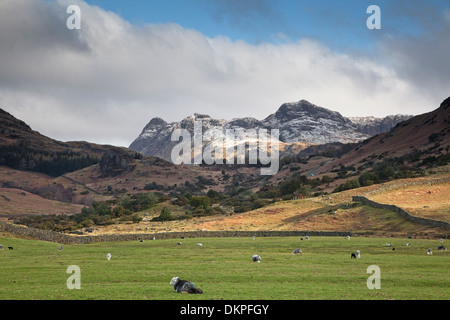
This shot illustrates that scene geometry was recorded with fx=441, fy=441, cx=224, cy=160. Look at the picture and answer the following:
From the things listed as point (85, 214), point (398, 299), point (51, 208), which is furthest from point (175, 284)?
point (51, 208)

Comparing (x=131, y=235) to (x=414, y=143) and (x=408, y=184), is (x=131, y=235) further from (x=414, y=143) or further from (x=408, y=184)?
(x=414, y=143)

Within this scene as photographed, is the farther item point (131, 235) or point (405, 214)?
point (131, 235)

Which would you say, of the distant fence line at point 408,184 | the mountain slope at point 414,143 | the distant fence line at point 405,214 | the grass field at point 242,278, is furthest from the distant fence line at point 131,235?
the mountain slope at point 414,143

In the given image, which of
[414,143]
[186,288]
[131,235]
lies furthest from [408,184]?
[186,288]

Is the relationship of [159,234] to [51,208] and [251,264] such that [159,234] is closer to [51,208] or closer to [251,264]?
[251,264]

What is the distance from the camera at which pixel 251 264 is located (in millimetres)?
32906

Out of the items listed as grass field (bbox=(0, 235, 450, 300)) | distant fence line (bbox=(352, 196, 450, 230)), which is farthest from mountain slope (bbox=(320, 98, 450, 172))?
grass field (bbox=(0, 235, 450, 300))

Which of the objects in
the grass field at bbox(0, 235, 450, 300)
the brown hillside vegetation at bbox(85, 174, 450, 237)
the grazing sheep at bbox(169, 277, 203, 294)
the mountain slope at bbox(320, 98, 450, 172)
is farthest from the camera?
the mountain slope at bbox(320, 98, 450, 172)

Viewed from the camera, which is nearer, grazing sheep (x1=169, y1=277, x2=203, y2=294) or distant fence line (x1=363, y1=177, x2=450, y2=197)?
grazing sheep (x1=169, y1=277, x2=203, y2=294)

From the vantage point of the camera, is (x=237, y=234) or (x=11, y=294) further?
(x=237, y=234)

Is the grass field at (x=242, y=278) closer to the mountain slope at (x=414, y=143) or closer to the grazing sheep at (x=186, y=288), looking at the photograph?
the grazing sheep at (x=186, y=288)

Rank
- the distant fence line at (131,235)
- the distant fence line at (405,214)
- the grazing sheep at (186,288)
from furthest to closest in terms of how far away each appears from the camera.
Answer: the distant fence line at (131,235)
the distant fence line at (405,214)
the grazing sheep at (186,288)

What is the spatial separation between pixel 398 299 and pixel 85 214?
113m

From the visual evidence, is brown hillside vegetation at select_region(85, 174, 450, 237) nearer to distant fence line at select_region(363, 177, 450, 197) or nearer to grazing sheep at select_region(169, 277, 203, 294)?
distant fence line at select_region(363, 177, 450, 197)
